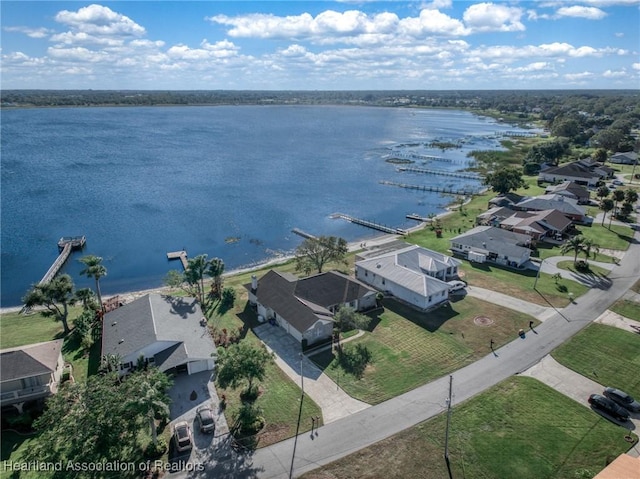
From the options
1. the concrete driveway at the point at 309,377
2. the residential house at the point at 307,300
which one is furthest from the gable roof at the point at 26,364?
the residential house at the point at 307,300

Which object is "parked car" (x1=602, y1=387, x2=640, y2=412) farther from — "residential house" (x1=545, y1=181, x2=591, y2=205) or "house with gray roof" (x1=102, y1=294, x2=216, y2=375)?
"residential house" (x1=545, y1=181, x2=591, y2=205)

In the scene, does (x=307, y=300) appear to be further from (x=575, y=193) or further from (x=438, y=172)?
(x=438, y=172)

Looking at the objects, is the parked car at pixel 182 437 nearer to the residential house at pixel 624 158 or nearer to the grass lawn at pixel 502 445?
the grass lawn at pixel 502 445

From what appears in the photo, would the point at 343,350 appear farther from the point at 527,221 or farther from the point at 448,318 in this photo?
the point at 527,221

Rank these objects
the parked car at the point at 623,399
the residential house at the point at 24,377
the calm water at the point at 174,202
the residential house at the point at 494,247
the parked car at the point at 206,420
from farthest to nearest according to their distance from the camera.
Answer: the calm water at the point at 174,202, the residential house at the point at 494,247, the parked car at the point at 623,399, the residential house at the point at 24,377, the parked car at the point at 206,420

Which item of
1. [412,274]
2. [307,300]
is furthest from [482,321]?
[307,300]
